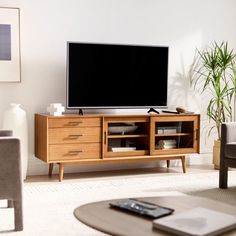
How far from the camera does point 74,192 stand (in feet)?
14.3

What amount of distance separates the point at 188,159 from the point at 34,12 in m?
2.59

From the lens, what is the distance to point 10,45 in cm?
493

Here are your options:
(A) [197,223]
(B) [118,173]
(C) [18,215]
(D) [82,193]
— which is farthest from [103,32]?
(A) [197,223]

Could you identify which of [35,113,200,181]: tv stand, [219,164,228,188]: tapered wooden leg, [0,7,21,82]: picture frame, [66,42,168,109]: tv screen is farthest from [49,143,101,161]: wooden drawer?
[219,164,228,188]: tapered wooden leg

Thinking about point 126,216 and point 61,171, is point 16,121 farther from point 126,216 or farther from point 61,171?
point 126,216

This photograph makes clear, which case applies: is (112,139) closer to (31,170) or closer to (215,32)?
(31,170)

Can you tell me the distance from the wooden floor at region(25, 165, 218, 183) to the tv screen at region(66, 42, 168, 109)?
767 millimetres

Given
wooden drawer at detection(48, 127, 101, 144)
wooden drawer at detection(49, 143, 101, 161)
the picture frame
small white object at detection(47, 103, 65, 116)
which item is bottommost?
wooden drawer at detection(49, 143, 101, 161)

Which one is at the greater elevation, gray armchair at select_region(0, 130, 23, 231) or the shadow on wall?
the shadow on wall

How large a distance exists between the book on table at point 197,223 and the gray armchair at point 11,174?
1.27m

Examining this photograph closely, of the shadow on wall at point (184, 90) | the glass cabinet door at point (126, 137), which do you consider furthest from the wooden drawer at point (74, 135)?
the shadow on wall at point (184, 90)

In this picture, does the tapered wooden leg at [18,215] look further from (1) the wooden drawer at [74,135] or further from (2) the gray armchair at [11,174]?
(1) the wooden drawer at [74,135]

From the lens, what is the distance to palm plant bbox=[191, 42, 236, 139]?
5.64 m

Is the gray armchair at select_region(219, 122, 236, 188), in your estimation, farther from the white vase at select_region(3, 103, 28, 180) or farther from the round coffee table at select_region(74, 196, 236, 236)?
the white vase at select_region(3, 103, 28, 180)
